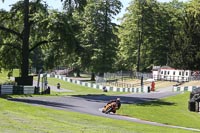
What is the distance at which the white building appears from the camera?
71.9 metres

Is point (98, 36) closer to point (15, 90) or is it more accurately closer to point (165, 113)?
point (15, 90)

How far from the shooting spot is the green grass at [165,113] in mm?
30358

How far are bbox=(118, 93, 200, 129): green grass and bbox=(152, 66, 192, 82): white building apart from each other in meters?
30.5

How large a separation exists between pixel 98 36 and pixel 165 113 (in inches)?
2107

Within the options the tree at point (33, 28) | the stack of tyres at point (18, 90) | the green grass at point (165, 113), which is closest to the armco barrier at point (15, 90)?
the stack of tyres at point (18, 90)

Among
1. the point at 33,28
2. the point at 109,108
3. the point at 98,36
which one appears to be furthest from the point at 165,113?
the point at 98,36

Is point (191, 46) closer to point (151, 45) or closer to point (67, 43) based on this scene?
point (151, 45)

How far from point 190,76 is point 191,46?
6.21 m

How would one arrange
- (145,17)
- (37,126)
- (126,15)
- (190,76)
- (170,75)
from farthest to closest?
(126,15), (145,17), (170,75), (190,76), (37,126)

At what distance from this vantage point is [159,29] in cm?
9225

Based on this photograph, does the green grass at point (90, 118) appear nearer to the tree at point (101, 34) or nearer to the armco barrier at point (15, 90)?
the armco barrier at point (15, 90)

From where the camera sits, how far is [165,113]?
1347 inches

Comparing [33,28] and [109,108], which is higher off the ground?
[33,28]


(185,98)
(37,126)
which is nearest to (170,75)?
(185,98)
